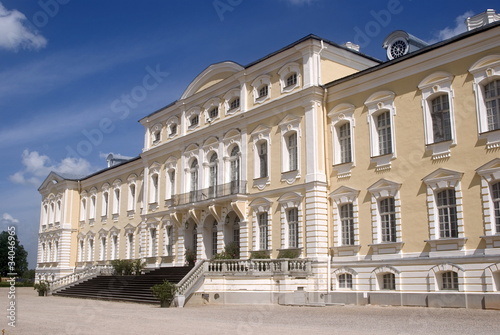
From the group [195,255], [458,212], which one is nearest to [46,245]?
[195,255]

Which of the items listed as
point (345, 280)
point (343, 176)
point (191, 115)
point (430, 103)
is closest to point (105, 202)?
point (191, 115)

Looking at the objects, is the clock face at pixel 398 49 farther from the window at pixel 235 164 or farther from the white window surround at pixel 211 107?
the white window surround at pixel 211 107

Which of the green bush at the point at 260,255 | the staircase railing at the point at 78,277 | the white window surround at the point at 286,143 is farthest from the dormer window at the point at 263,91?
the staircase railing at the point at 78,277

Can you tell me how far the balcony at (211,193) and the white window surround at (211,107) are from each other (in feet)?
14.0

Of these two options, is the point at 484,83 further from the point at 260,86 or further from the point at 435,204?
the point at 260,86

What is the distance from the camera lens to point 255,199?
2992 cm

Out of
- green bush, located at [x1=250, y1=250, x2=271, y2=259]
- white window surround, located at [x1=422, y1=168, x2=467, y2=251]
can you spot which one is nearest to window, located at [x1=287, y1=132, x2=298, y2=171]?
green bush, located at [x1=250, y1=250, x2=271, y2=259]

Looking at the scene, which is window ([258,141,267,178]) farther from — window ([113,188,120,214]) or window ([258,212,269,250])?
window ([113,188,120,214])

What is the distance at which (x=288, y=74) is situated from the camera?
2898 cm

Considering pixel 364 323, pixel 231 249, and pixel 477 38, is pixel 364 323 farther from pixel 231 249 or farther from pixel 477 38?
pixel 231 249

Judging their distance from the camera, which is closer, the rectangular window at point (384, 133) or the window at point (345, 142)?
the rectangular window at point (384, 133)

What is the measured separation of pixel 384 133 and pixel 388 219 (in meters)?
3.82

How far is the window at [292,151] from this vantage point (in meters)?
28.5

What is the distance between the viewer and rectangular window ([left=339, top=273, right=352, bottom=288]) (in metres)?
25.4
